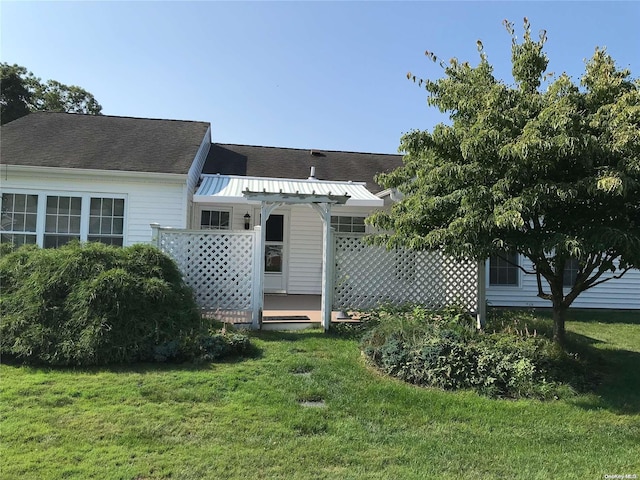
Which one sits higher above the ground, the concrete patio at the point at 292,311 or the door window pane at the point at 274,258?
the door window pane at the point at 274,258

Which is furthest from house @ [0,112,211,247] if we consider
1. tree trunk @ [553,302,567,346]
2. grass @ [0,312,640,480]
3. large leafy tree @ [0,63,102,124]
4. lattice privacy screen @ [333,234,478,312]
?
large leafy tree @ [0,63,102,124]

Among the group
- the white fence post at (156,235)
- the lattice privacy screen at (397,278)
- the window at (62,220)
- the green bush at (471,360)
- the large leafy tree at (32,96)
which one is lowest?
the green bush at (471,360)

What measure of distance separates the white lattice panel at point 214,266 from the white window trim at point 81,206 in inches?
128

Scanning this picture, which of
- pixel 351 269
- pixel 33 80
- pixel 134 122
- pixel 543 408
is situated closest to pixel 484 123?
pixel 543 408

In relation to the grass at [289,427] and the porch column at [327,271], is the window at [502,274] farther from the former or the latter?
the grass at [289,427]

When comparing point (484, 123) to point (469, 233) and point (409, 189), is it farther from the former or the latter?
point (409, 189)

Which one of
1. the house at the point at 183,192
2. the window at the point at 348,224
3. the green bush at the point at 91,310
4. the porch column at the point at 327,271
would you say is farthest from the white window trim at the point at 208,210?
the green bush at the point at 91,310

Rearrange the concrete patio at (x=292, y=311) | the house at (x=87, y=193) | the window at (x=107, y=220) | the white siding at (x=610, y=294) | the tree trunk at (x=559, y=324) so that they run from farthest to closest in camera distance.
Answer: the white siding at (x=610, y=294)
the window at (x=107, y=220)
the house at (x=87, y=193)
the concrete patio at (x=292, y=311)
the tree trunk at (x=559, y=324)

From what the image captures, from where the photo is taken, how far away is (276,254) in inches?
540

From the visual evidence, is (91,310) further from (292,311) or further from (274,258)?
(274,258)

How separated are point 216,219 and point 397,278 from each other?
6403mm

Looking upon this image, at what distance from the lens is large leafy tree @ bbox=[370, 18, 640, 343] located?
205 inches

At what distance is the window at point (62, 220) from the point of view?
1105 cm

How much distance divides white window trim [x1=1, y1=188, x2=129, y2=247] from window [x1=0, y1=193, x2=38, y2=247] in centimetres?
11
